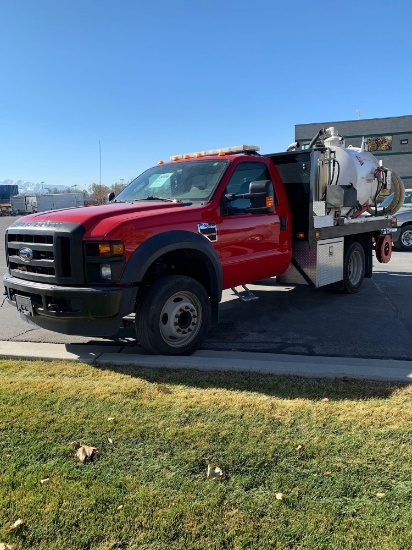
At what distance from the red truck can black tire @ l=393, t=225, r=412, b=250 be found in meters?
7.98

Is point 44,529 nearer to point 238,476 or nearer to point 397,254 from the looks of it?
point 238,476

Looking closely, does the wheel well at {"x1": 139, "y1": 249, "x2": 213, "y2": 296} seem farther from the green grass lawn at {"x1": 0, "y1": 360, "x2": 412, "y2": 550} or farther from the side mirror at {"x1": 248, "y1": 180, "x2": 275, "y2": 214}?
the green grass lawn at {"x1": 0, "y1": 360, "x2": 412, "y2": 550}

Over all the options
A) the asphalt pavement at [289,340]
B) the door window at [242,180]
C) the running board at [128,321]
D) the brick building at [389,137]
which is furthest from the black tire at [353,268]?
the brick building at [389,137]

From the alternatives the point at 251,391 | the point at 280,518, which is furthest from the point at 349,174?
the point at 280,518

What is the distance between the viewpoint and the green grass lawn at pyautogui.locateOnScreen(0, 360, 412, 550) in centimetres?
222

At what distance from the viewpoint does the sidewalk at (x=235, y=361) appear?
418 cm

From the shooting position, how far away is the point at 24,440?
3021 millimetres

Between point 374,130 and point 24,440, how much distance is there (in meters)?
35.5

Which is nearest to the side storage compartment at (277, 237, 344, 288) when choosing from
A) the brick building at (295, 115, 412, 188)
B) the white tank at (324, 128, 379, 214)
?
the white tank at (324, 128, 379, 214)

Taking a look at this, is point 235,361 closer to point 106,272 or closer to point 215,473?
point 106,272

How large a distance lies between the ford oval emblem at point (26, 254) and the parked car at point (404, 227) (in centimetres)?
1233

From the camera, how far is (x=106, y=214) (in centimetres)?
444

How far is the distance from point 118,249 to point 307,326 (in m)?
2.98

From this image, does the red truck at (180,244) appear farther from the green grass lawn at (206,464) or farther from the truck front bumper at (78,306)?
the green grass lawn at (206,464)
